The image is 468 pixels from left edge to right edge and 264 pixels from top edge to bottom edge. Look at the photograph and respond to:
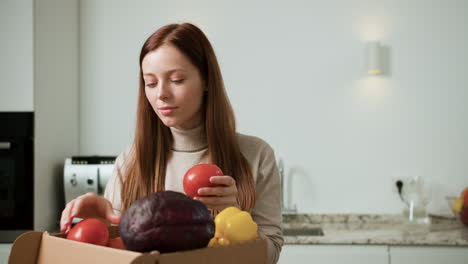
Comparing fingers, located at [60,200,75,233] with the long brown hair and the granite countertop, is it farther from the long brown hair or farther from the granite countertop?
the granite countertop

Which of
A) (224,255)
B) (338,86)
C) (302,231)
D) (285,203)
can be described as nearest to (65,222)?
(224,255)

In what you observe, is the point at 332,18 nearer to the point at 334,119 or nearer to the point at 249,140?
the point at 334,119

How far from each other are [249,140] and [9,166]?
1.70 meters

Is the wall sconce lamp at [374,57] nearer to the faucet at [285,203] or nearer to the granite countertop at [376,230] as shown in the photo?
the faucet at [285,203]

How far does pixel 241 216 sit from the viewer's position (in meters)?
0.76

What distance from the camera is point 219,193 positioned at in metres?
0.94

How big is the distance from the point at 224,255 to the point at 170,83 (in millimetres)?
551

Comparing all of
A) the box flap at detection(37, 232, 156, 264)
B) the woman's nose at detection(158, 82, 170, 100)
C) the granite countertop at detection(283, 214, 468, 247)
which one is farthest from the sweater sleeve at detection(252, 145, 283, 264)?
the granite countertop at detection(283, 214, 468, 247)

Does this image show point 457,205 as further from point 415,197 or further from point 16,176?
point 16,176

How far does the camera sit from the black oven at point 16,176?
2596mm

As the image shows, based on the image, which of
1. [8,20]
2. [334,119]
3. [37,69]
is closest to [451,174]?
[334,119]

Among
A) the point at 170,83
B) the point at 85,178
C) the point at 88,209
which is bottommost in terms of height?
the point at 85,178

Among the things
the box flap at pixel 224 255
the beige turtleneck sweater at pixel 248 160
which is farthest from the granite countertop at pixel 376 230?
the box flap at pixel 224 255

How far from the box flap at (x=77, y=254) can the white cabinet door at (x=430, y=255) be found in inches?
80.3
